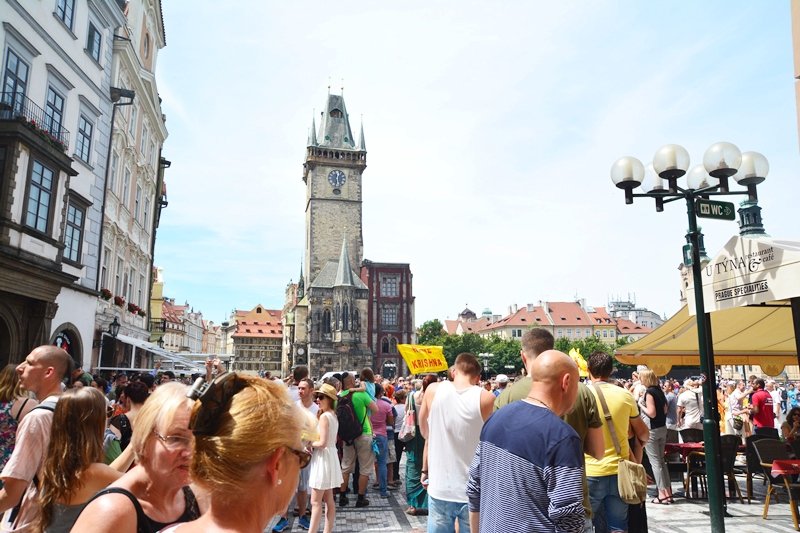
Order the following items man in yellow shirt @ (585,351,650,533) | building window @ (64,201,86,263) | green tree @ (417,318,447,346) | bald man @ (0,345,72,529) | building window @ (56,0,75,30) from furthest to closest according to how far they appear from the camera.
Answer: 1. green tree @ (417,318,447,346)
2. building window @ (64,201,86,263)
3. building window @ (56,0,75,30)
4. man in yellow shirt @ (585,351,650,533)
5. bald man @ (0,345,72,529)

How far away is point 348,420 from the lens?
29.3ft

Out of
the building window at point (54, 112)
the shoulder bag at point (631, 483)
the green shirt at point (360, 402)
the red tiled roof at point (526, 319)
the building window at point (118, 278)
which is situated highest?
the red tiled roof at point (526, 319)

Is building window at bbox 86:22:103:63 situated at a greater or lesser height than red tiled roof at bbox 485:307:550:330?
greater

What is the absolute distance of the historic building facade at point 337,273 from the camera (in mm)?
62156

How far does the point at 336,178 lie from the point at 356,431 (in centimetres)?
6284

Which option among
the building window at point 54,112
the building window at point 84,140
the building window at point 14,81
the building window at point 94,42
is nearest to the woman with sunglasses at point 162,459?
the building window at point 14,81

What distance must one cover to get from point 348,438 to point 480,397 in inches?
190

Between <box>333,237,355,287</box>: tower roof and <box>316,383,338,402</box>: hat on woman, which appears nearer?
<box>316,383,338,402</box>: hat on woman

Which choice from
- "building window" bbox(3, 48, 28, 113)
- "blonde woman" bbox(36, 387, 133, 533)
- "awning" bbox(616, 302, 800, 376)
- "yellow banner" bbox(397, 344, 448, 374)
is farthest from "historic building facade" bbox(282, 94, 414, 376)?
"blonde woman" bbox(36, 387, 133, 533)

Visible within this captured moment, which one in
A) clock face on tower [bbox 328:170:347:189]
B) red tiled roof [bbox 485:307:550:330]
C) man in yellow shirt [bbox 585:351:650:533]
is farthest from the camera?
red tiled roof [bbox 485:307:550:330]

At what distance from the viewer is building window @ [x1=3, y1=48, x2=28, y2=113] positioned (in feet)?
42.9

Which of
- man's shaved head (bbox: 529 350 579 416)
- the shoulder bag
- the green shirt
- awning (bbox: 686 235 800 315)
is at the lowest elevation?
the shoulder bag

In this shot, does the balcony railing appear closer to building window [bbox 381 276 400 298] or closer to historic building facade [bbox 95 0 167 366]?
historic building facade [bbox 95 0 167 366]

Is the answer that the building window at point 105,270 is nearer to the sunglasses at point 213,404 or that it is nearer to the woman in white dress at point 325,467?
the woman in white dress at point 325,467
